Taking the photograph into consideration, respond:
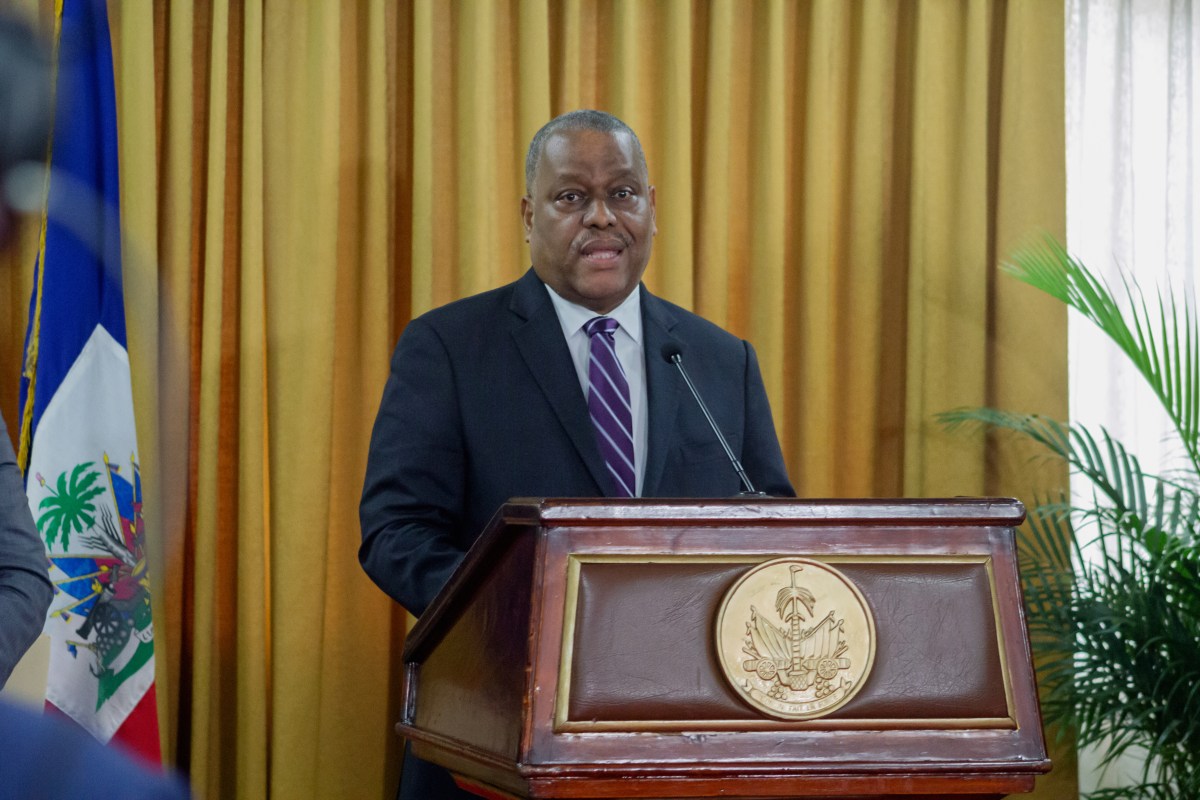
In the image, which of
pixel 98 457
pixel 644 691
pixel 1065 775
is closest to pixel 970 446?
pixel 1065 775

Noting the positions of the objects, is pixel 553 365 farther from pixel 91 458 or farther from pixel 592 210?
pixel 91 458

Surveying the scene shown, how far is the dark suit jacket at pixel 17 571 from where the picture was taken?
1733 mm

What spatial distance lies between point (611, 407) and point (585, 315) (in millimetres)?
222

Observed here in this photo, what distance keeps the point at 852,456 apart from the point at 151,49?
7.42ft

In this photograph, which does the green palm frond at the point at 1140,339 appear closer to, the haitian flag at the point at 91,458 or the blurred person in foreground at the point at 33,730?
the haitian flag at the point at 91,458

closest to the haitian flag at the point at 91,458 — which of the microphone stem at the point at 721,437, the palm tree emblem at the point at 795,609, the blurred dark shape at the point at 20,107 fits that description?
the microphone stem at the point at 721,437

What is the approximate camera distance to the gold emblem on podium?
1.44 m

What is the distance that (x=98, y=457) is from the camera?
127 inches

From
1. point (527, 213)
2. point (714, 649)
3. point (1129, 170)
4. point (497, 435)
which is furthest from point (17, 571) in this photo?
point (1129, 170)

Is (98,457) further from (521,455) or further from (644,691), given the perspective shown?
(644,691)

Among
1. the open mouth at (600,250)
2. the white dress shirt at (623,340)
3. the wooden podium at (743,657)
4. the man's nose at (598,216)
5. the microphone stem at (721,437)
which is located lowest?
the wooden podium at (743,657)

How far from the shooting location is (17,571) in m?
1.78

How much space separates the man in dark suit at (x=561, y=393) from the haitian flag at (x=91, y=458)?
1278 millimetres

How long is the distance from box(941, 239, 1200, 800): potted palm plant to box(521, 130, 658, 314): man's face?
1447 millimetres
